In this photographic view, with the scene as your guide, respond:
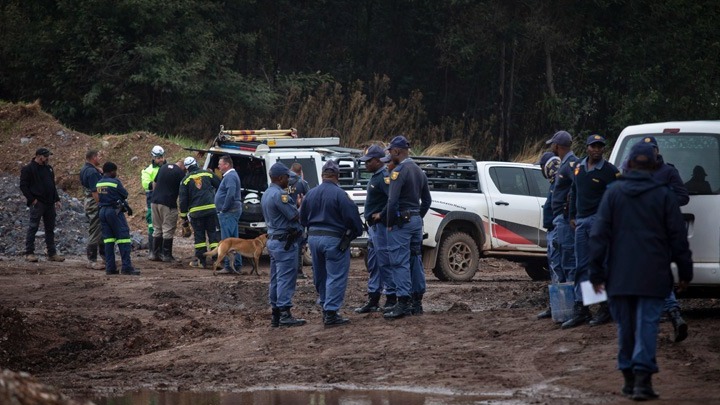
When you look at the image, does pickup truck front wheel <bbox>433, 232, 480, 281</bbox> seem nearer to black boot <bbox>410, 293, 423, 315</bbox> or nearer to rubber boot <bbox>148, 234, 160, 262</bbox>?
black boot <bbox>410, 293, 423, 315</bbox>

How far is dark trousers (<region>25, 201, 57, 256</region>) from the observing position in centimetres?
2036

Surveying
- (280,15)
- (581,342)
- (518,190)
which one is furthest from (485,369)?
(280,15)

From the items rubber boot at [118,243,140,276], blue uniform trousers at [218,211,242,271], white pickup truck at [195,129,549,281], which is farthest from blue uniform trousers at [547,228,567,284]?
rubber boot at [118,243,140,276]

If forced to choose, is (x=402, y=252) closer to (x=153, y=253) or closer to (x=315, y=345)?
(x=315, y=345)

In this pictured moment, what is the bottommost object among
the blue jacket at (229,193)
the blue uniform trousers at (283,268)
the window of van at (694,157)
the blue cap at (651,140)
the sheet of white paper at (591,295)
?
the blue uniform trousers at (283,268)

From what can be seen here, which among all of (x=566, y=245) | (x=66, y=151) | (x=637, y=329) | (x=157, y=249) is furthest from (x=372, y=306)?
(x=66, y=151)

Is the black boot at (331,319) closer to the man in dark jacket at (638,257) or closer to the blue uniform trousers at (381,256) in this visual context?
the blue uniform trousers at (381,256)

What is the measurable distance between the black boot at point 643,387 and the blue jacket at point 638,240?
1.97ft

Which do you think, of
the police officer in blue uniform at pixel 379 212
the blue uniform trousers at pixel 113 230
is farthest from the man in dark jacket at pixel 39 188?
the police officer in blue uniform at pixel 379 212

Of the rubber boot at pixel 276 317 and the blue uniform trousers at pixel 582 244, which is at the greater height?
the blue uniform trousers at pixel 582 244

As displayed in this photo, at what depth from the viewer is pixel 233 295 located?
16422 mm

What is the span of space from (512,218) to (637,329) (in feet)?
31.6

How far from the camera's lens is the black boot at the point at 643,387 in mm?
8617

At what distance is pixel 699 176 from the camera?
11.8 meters
